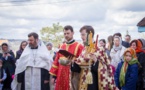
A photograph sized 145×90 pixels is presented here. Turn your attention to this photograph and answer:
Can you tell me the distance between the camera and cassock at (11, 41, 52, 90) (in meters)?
7.09

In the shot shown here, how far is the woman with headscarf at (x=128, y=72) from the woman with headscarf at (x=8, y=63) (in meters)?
3.48

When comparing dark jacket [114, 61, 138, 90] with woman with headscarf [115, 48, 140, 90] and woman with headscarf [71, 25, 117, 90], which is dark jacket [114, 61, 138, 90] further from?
woman with headscarf [71, 25, 117, 90]

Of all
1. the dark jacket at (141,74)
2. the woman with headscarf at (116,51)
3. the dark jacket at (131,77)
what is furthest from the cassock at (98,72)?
the woman with headscarf at (116,51)

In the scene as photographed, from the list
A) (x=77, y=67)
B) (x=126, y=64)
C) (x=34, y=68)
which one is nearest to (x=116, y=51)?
(x=126, y=64)

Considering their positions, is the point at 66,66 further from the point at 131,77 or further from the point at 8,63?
the point at 8,63

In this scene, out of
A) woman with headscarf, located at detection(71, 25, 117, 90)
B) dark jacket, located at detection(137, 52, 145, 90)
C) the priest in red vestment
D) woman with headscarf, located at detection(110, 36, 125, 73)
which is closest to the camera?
woman with headscarf, located at detection(71, 25, 117, 90)

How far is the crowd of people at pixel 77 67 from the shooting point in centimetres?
562

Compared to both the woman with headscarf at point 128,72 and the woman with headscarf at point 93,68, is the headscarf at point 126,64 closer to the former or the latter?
the woman with headscarf at point 128,72

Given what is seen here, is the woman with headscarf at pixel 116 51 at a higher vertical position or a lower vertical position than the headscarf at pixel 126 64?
higher

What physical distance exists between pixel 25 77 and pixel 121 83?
210 cm

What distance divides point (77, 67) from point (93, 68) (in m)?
0.36

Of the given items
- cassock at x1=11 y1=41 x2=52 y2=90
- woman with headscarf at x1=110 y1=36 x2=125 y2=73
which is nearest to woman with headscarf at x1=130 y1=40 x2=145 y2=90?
woman with headscarf at x1=110 y1=36 x2=125 y2=73

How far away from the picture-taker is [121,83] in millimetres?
7312

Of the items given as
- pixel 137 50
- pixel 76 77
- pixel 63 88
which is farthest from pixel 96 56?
pixel 137 50
